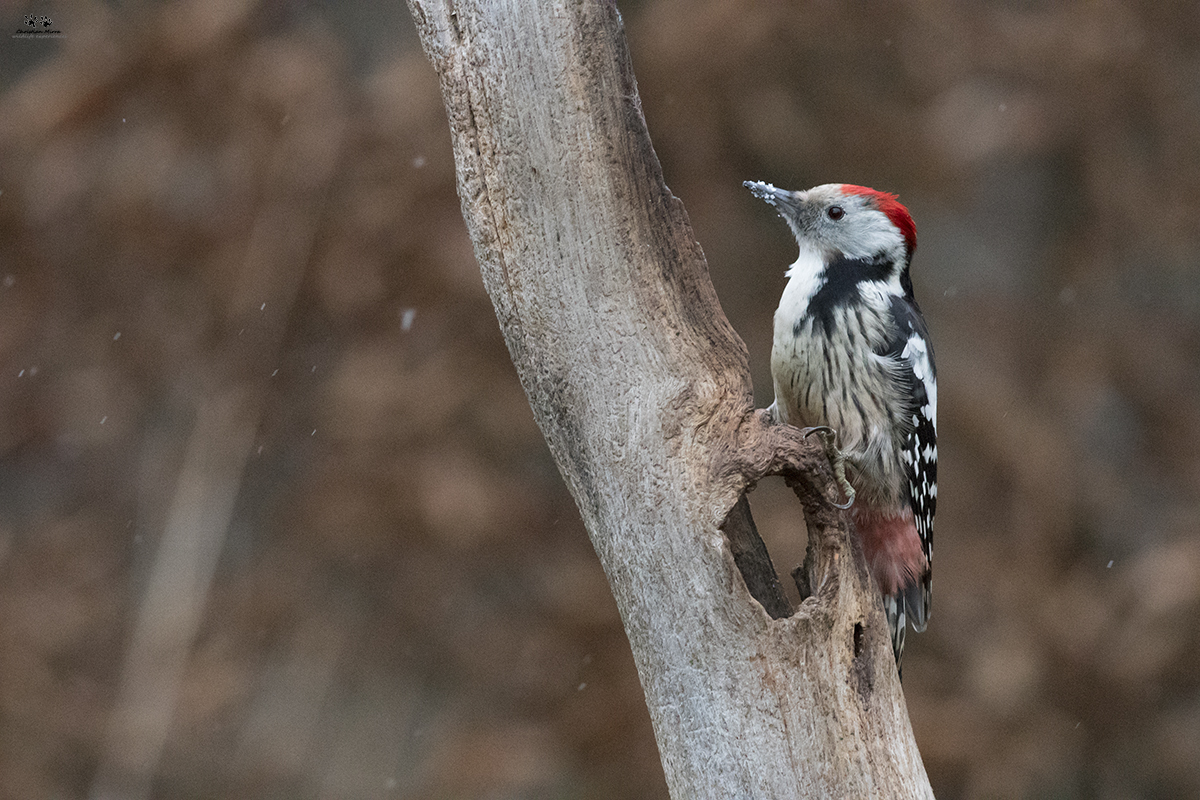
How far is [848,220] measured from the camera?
240cm

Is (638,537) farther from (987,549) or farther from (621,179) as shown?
(987,549)

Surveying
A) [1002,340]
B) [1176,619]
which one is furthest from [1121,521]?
[1002,340]

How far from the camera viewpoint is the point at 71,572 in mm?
4098

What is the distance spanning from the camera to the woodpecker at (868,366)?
233 centimetres

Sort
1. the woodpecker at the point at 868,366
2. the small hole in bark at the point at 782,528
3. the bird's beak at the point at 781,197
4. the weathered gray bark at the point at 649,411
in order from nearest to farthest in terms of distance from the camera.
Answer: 1. the weathered gray bark at the point at 649,411
2. the woodpecker at the point at 868,366
3. the bird's beak at the point at 781,197
4. the small hole in bark at the point at 782,528

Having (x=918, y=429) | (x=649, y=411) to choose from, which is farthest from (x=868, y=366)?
(x=649, y=411)

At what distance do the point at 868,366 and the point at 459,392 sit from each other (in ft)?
6.57

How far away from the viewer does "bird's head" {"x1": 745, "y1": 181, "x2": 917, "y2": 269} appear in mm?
2393

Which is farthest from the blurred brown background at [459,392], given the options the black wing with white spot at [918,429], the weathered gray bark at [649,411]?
the weathered gray bark at [649,411]

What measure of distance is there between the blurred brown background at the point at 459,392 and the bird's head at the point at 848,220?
1.69 meters

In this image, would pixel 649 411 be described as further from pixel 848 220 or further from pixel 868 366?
pixel 848 220

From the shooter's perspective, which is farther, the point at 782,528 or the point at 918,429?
the point at 782,528

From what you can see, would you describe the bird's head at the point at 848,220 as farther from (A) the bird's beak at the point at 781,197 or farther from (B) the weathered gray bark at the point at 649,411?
(B) the weathered gray bark at the point at 649,411

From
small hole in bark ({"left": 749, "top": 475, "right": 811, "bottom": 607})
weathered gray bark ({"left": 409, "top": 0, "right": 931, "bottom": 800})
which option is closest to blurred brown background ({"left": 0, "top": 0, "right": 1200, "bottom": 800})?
small hole in bark ({"left": 749, "top": 475, "right": 811, "bottom": 607})
